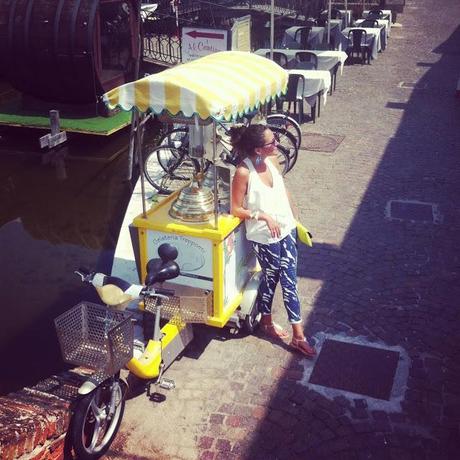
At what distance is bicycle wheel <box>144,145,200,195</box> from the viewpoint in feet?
29.1

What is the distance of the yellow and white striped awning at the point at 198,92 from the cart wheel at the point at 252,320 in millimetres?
1844

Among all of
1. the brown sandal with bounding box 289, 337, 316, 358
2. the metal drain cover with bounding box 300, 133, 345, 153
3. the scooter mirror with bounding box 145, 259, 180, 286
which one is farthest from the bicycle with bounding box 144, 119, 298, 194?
the scooter mirror with bounding box 145, 259, 180, 286

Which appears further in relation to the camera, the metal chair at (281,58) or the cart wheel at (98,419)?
the metal chair at (281,58)

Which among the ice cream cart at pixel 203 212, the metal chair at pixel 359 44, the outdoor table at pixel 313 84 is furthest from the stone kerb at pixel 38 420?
the metal chair at pixel 359 44

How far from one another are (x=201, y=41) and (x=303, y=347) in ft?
21.9

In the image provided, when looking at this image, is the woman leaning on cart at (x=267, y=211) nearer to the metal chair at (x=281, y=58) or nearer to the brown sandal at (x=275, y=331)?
the brown sandal at (x=275, y=331)

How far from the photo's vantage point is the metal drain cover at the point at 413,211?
8.12m

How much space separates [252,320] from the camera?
562 cm

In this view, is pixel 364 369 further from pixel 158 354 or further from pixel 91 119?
pixel 91 119

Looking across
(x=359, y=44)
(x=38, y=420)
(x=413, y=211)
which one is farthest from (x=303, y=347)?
(x=359, y=44)

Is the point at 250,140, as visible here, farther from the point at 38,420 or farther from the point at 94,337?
the point at 38,420

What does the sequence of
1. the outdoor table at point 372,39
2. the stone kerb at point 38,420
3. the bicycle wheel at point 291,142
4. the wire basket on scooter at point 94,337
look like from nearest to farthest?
the stone kerb at point 38,420 < the wire basket on scooter at point 94,337 < the bicycle wheel at point 291,142 < the outdoor table at point 372,39

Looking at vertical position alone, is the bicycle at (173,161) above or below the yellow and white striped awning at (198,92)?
below

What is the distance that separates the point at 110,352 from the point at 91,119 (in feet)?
32.2
